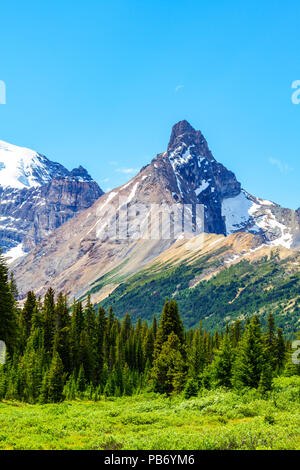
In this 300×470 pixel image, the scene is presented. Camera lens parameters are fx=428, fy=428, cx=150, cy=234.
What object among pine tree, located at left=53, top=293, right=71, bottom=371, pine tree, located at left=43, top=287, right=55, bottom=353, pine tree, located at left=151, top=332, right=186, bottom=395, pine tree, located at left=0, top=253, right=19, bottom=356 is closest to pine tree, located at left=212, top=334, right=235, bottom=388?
pine tree, located at left=151, top=332, right=186, bottom=395

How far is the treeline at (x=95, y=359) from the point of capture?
4612cm

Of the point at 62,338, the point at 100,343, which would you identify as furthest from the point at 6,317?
the point at 100,343

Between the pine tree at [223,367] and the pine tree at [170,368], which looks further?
the pine tree at [170,368]

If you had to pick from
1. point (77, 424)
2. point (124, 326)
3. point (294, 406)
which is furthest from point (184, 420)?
point (124, 326)

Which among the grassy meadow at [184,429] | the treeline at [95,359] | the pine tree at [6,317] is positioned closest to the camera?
the grassy meadow at [184,429]

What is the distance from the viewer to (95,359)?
258ft

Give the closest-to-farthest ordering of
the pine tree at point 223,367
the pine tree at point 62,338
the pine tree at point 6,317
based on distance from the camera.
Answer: the pine tree at point 6,317 → the pine tree at point 223,367 → the pine tree at point 62,338

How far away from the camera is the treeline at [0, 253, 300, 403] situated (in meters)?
46.1

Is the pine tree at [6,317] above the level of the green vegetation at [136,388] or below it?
above

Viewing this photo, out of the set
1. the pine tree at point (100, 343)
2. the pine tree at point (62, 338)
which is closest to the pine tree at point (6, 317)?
the pine tree at point (62, 338)

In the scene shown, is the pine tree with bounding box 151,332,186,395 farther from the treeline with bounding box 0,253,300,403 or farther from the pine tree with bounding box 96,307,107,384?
the pine tree with bounding box 96,307,107,384

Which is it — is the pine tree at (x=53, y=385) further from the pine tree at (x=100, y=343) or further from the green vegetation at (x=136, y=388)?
the pine tree at (x=100, y=343)
